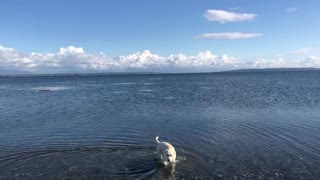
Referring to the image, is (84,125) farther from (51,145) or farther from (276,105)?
(276,105)

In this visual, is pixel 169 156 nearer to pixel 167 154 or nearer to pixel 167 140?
pixel 167 154

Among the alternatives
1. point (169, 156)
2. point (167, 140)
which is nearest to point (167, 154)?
point (169, 156)

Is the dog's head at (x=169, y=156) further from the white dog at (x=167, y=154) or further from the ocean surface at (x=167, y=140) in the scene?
the ocean surface at (x=167, y=140)

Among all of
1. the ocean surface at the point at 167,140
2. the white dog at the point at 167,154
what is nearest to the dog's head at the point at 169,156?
the white dog at the point at 167,154

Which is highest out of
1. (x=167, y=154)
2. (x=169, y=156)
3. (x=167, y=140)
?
(x=167, y=154)

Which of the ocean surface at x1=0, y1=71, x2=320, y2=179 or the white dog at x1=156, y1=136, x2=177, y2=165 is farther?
the white dog at x1=156, y1=136, x2=177, y2=165

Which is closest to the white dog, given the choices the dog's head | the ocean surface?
the dog's head

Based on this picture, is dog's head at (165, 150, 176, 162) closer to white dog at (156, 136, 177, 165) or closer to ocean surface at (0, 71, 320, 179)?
white dog at (156, 136, 177, 165)

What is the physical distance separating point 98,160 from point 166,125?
11.7 metres

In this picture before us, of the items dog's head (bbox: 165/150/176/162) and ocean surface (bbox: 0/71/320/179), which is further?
dog's head (bbox: 165/150/176/162)

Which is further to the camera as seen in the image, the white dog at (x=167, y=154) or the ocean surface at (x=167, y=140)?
the white dog at (x=167, y=154)

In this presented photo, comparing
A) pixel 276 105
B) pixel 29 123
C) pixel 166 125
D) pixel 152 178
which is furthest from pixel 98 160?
pixel 276 105

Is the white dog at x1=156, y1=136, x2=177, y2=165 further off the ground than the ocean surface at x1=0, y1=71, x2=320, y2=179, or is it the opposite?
the white dog at x1=156, y1=136, x2=177, y2=165

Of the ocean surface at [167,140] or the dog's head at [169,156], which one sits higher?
the dog's head at [169,156]
